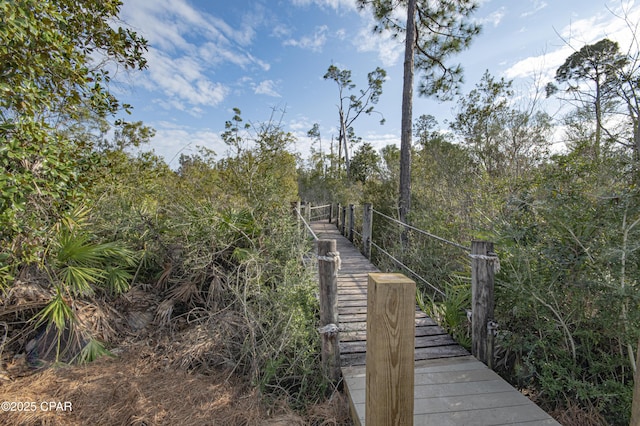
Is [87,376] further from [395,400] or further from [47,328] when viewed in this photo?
[395,400]

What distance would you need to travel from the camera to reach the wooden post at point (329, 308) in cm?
239

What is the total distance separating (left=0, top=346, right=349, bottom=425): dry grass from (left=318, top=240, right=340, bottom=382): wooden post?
24 cm

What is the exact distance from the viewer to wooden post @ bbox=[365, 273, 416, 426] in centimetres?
107

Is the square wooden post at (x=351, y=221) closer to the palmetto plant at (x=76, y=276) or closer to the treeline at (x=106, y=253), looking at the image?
the treeline at (x=106, y=253)

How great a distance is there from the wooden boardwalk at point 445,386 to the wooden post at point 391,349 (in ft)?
2.88

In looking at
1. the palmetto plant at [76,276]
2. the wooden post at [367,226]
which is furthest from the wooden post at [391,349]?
the wooden post at [367,226]

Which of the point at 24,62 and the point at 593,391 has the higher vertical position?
the point at 24,62

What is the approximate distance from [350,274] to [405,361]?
3.62 meters

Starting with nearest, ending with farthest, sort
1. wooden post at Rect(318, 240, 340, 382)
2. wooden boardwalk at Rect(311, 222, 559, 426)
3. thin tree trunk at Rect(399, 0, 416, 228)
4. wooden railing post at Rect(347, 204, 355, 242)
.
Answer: wooden boardwalk at Rect(311, 222, 559, 426) → wooden post at Rect(318, 240, 340, 382) → thin tree trunk at Rect(399, 0, 416, 228) → wooden railing post at Rect(347, 204, 355, 242)

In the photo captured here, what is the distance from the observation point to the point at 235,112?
507 cm

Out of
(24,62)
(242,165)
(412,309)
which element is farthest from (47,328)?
(412,309)

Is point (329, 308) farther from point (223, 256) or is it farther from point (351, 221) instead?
point (351, 221)

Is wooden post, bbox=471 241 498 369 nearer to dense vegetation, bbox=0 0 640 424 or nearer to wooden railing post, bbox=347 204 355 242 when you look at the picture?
dense vegetation, bbox=0 0 640 424

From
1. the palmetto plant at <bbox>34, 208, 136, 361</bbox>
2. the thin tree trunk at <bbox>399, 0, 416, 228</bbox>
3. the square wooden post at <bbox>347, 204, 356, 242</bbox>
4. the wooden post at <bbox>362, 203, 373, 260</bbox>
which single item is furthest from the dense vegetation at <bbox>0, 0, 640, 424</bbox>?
the square wooden post at <bbox>347, 204, 356, 242</bbox>
